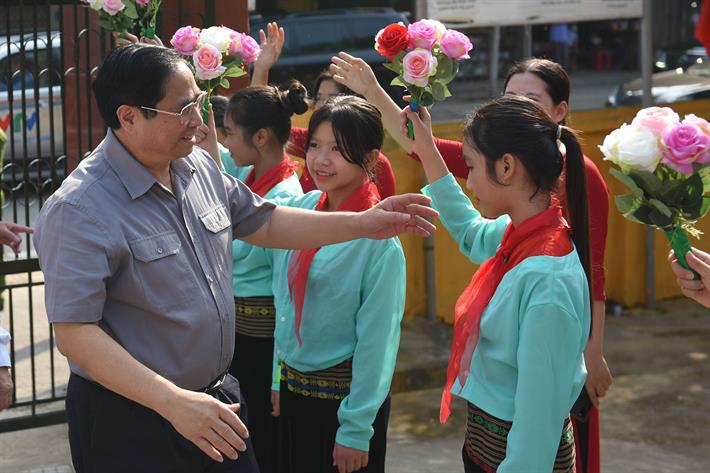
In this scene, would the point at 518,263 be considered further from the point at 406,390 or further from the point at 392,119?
the point at 406,390

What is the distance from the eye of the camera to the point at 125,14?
4418 millimetres

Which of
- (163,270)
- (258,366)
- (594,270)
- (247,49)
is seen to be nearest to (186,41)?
(247,49)

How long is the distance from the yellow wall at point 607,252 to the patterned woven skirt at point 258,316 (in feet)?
8.49

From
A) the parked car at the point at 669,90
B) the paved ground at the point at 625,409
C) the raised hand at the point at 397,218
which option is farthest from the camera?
the parked car at the point at 669,90

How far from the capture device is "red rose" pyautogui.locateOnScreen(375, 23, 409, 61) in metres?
3.51

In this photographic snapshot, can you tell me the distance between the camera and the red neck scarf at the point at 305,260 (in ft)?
12.4

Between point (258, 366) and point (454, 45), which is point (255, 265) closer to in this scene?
point (258, 366)

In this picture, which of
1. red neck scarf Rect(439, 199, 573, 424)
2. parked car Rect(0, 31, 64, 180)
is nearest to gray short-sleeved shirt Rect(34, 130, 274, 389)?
red neck scarf Rect(439, 199, 573, 424)

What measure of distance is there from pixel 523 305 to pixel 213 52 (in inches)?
76.1

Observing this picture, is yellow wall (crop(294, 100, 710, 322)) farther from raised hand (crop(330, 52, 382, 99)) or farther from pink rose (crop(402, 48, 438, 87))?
pink rose (crop(402, 48, 438, 87))

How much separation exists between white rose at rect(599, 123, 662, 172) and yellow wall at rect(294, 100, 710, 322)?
420 cm

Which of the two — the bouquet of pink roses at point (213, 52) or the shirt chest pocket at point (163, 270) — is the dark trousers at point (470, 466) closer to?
the shirt chest pocket at point (163, 270)

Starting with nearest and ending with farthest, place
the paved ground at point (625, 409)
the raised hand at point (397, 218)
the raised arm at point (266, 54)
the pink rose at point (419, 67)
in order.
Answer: the raised hand at point (397, 218) < the pink rose at point (419, 67) < the raised arm at point (266, 54) < the paved ground at point (625, 409)

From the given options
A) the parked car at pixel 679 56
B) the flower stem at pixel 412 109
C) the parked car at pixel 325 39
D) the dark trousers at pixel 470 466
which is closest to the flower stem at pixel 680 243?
the dark trousers at pixel 470 466
